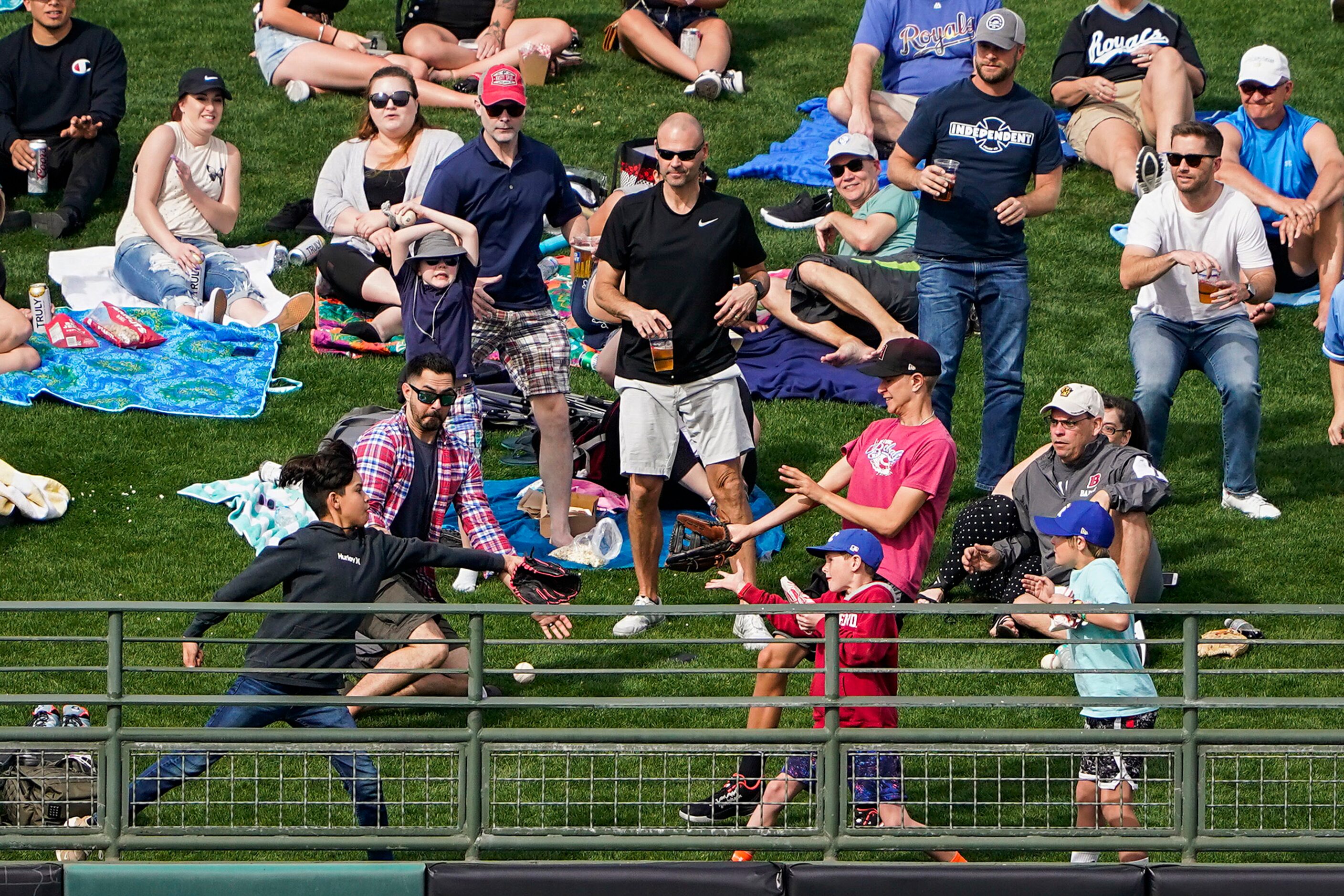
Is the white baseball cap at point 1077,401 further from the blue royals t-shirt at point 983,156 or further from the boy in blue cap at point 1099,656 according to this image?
the blue royals t-shirt at point 983,156

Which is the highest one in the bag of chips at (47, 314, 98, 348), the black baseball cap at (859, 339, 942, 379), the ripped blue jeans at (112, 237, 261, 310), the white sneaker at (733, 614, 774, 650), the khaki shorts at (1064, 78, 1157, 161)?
the khaki shorts at (1064, 78, 1157, 161)

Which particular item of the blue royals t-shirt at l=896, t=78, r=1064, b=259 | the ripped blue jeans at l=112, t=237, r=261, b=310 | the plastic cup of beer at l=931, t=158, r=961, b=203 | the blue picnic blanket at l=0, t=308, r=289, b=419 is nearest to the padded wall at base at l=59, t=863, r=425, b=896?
the plastic cup of beer at l=931, t=158, r=961, b=203

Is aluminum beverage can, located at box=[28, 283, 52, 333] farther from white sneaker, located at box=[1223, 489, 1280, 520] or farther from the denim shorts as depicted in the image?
white sneaker, located at box=[1223, 489, 1280, 520]

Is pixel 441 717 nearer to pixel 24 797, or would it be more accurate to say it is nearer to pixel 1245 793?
pixel 24 797

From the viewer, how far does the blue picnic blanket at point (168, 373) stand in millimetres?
11656

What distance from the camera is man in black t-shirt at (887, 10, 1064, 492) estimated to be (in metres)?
10.2

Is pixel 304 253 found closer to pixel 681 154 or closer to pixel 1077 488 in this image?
pixel 681 154

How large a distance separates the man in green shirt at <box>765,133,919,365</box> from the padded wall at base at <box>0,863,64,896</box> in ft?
20.5

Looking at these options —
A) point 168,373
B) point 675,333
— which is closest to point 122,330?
point 168,373

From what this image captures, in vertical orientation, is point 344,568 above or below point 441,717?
above

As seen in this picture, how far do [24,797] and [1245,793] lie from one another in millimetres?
4766

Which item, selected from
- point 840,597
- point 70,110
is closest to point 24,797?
point 840,597

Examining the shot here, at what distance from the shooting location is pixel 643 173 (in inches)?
520

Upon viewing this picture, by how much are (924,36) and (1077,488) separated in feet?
18.1
